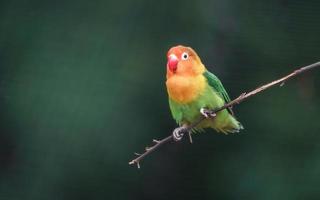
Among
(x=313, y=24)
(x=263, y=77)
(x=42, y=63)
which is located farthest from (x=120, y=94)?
(x=313, y=24)

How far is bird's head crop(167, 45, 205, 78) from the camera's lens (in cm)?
136

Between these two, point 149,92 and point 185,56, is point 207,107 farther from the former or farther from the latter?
point 149,92

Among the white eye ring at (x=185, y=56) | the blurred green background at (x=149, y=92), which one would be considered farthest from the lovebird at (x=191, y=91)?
the blurred green background at (x=149, y=92)

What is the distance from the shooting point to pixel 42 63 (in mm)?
2447

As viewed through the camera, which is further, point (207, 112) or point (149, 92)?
point (149, 92)

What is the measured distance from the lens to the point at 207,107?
1.48m

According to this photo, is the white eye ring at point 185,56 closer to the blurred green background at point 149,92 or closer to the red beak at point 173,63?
the red beak at point 173,63

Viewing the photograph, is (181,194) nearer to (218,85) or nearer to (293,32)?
(293,32)

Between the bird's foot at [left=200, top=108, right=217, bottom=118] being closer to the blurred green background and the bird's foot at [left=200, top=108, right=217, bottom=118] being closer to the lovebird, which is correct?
the lovebird

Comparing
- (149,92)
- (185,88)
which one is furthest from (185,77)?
(149,92)

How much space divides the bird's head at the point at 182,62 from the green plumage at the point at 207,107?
0.05m

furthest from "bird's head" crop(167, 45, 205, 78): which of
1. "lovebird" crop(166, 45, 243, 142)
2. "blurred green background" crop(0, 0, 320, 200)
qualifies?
"blurred green background" crop(0, 0, 320, 200)

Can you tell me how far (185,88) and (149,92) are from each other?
0.97 metres

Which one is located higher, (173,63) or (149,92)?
(149,92)
